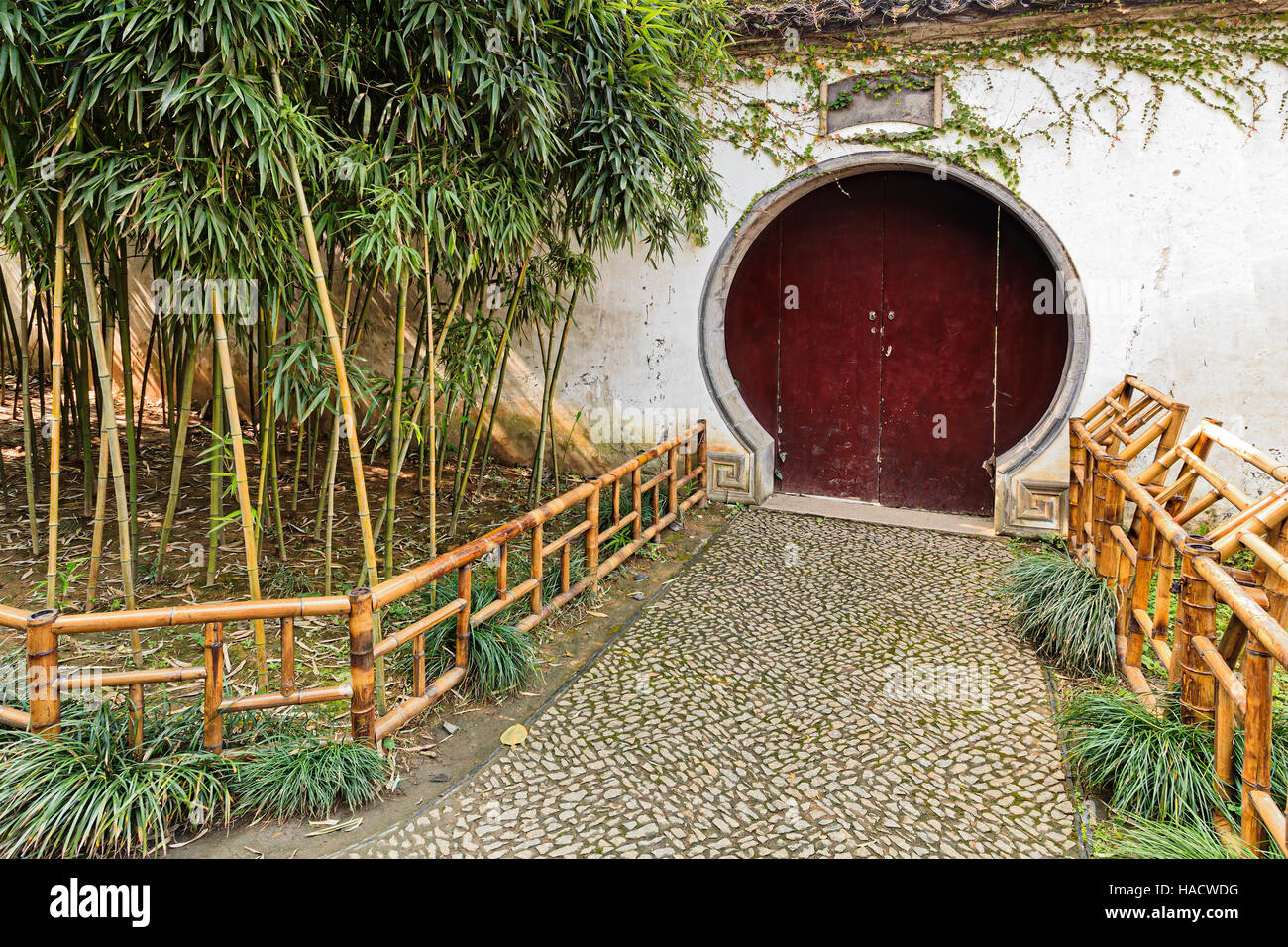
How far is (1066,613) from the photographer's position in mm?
3846

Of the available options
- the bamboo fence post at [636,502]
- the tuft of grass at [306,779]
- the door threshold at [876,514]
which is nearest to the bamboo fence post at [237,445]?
the tuft of grass at [306,779]

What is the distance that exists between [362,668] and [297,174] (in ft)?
5.37

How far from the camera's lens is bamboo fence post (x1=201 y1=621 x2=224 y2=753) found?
2.56 metres

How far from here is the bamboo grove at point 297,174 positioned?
2658mm

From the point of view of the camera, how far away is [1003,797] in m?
2.79

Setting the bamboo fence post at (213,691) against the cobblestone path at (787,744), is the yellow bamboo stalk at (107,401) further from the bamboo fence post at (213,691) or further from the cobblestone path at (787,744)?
the cobblestone path at (787,744)

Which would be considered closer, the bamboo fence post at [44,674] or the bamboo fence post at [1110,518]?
the bamboo fence post at [44,674]

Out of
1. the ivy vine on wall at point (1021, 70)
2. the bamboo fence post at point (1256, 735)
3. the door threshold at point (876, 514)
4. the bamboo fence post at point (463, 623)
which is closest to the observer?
the bamboo fence post at point (1256, 735)

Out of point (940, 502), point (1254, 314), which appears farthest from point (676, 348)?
point (1254, 314)

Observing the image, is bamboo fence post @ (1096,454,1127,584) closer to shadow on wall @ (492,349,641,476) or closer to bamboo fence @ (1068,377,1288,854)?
bamboo fence @ (1068,377,1288,854)

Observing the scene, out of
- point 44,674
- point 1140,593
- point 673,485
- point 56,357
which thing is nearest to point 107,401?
point 56,357

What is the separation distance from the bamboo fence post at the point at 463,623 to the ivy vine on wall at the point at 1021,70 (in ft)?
13.5

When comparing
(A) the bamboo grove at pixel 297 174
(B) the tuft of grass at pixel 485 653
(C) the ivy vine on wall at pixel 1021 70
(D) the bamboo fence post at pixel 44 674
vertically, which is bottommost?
(B) the tuft of grass at pixel 485 653
